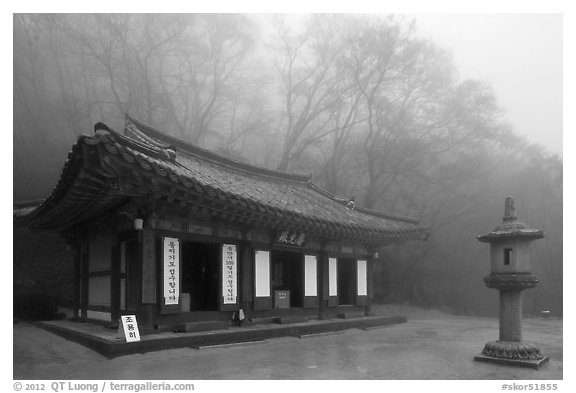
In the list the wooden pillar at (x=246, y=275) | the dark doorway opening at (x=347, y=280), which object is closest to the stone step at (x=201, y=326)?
the wooden pillar at (x=246, y=275)

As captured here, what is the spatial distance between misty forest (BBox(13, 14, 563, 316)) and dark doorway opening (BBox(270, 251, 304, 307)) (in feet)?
33.5

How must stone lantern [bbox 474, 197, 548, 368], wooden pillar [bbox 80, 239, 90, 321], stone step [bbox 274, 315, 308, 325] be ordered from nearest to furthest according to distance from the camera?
stone lantern [bbox 474, 197, 548, 368]
stone step [bbox 274, 315, 308, 325]
wooden pillar [bbox 80, 239, 90, 321]

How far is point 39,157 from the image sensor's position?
66.9 ft

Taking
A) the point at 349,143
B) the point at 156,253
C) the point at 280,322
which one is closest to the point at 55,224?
the point at 156,253

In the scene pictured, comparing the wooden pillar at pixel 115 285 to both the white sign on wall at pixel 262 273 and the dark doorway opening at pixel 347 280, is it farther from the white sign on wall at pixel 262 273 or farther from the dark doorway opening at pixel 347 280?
the dark doorway opening at pixel 347 280

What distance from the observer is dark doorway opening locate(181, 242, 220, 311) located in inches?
504

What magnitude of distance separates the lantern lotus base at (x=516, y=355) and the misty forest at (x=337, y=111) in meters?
15.8

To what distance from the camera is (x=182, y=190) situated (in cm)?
760

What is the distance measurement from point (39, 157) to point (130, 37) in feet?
23.3

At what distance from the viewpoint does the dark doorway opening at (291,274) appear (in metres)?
12.1

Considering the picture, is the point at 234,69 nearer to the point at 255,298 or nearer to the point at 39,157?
the point at 39,157

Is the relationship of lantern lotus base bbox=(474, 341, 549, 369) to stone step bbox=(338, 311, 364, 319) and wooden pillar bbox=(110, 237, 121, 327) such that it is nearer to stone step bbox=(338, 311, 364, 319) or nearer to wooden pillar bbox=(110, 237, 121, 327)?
stone step bbox=(338, 311, 364, 319)

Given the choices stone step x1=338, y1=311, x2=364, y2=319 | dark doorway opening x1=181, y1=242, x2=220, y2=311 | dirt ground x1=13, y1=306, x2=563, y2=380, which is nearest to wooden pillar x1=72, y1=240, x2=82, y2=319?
dirt ground x1=13, y1=306, x2=563, y2=380

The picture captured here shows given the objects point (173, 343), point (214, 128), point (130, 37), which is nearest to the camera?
point (173, 343)
